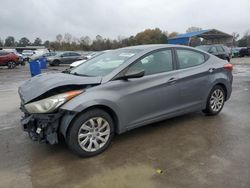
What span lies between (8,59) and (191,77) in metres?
20.6

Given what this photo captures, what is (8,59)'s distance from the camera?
71.6ft

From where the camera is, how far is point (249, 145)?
397cm

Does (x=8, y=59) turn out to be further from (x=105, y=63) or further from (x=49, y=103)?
(x=49, y=103)

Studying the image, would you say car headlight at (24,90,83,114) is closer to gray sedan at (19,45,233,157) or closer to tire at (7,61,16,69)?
gray sedan at (19,45,233,157)

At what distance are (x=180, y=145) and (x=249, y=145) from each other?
1.06m

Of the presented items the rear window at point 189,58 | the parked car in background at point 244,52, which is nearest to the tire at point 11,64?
the rear window at point 189,58

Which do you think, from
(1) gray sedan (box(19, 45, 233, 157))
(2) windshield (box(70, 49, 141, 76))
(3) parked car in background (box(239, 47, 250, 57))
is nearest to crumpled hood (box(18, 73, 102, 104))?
(1) gray sedan (box(19, 45, 233, 157))

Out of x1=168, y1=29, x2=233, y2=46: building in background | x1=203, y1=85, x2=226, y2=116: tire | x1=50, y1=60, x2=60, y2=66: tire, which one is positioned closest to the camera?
x1=203, y1=85, x2=226, y2=116: tire

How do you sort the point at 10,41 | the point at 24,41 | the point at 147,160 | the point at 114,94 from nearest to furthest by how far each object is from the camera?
the point at 147,160 < the point at 114,94 < the point at 10,41 < the point at 24,41

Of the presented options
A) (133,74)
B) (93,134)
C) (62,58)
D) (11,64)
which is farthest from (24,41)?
(93,134)

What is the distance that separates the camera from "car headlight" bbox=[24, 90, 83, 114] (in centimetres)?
345

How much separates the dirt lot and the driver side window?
1.13 m

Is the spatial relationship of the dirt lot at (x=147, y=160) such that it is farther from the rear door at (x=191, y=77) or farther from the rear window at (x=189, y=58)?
the rear window at (x=189, y=58)

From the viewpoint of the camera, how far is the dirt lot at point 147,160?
307 cm
